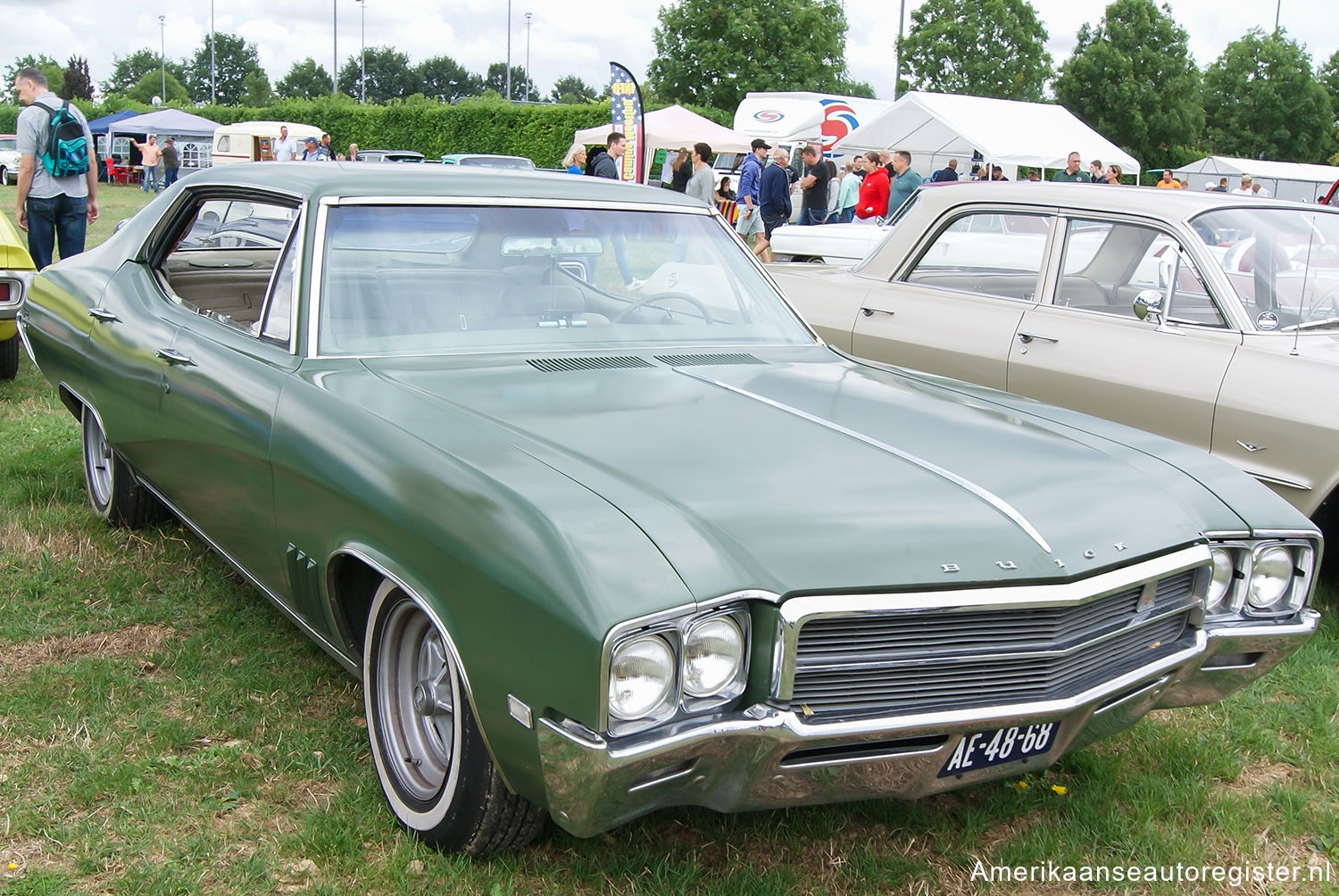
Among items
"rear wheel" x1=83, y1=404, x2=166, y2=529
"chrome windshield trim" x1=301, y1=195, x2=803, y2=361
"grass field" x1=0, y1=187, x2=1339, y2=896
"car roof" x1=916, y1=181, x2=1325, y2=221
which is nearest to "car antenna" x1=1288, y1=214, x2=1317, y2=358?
"car roof" x1=916, y1=181, x2=1325, y2=221

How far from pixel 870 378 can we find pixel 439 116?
37.6 m

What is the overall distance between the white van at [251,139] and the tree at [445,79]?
86302mm

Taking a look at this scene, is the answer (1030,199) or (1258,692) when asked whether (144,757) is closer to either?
(1258,692)

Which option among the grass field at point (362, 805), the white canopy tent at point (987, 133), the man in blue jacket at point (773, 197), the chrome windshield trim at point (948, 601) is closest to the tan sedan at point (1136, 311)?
the grass field at point (362, 805)

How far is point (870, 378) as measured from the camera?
3.45 meters

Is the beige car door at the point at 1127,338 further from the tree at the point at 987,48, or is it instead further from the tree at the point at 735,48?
the tree at the point at 987,48

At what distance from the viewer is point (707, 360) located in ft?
11.0

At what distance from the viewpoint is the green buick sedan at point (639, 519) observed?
2.04m

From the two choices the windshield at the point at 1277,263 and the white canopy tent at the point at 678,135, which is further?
the white canopy tent at the point at 678,135

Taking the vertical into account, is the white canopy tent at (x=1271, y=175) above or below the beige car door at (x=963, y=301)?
above

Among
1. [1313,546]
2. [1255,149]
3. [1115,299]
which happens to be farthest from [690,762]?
[1255,149]

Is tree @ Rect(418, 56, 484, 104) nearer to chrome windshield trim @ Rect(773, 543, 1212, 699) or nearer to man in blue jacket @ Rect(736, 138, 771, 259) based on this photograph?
man in blue jacket @ Rect(736, 138, 771, 259)

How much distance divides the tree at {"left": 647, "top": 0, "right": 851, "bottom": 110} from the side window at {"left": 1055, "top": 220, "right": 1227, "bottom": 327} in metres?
44.4

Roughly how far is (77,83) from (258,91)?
1026 inches
